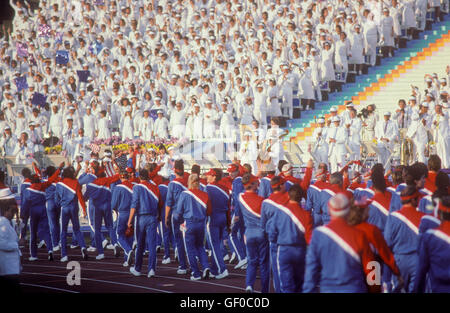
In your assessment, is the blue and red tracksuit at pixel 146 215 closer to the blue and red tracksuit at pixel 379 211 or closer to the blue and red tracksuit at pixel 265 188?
the blue and red tracksuit at pixel 265 188

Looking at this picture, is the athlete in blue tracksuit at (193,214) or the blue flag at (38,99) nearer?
the athlete in blue tracksuit at (193,214)

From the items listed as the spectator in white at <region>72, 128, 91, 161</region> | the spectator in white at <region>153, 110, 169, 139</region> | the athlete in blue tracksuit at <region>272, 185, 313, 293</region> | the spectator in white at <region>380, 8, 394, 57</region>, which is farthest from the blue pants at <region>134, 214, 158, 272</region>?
the spectator in white at <region>380, 8, 394, 57</region>

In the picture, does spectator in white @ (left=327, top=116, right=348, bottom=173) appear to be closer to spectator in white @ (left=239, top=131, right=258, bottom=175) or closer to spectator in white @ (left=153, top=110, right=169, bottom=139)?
spectator in white @ (left=239, top=131, right=258, bottom=175)

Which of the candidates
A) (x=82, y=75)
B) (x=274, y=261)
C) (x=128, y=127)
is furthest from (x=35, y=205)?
(x=82, y=75)

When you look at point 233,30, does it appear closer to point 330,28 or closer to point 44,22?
point 330,28

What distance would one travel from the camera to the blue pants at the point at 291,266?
9094mm

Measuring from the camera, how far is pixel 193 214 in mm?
12383

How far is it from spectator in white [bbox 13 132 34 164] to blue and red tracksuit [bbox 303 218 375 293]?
58.7ft

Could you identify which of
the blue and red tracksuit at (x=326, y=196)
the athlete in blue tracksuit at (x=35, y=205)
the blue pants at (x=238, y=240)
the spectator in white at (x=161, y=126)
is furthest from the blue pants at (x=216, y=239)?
the spectator in white at (x=161, y=126)

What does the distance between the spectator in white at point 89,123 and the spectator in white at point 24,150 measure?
97.2 inches

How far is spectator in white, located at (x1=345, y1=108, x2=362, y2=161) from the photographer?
21.4 meters

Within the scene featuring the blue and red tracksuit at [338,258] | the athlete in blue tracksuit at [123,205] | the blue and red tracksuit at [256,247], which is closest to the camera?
the blue and red tracksuit at [338,258]

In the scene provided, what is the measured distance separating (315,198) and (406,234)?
4.38 meters
